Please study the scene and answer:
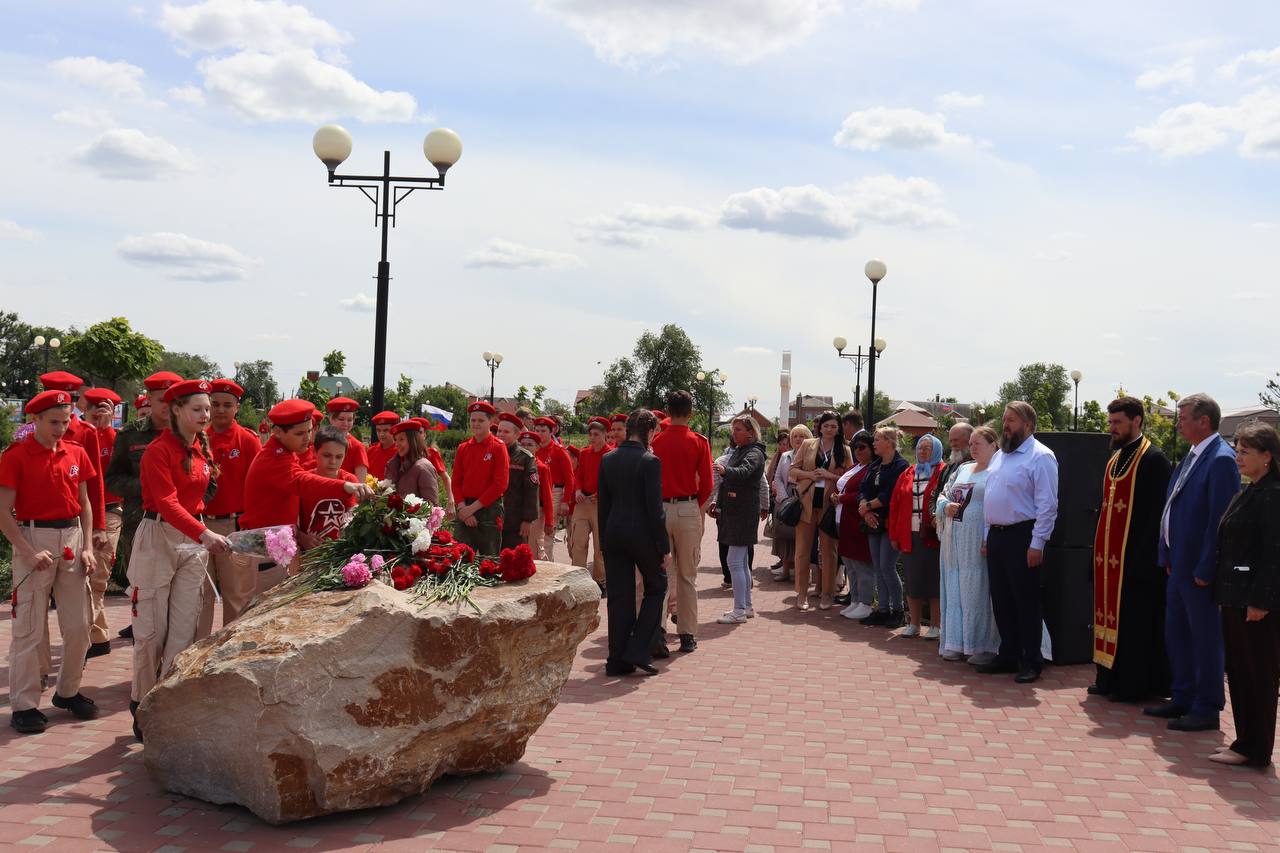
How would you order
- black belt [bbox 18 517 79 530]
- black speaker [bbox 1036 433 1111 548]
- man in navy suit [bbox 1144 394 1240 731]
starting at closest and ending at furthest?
black belt [bbox 18 517 79 530] < man in navy suit [bbox 1144 394 1240 731] < black speaker [bbox 1036 433 1111 548]

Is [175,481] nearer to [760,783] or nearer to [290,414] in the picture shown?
[290,414]

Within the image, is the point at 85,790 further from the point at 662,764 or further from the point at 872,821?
the point at 872,821

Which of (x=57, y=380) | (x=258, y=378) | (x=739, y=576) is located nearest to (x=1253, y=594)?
(x=739, y=576)

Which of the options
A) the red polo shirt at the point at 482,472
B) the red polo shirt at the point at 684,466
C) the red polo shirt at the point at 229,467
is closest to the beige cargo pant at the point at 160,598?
the red polo shirt at the point at 229,467

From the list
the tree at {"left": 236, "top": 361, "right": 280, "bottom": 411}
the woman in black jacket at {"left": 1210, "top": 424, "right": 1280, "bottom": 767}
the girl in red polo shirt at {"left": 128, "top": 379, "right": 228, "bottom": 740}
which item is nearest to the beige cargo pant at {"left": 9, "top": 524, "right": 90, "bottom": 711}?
the girl in red polo shirt at {"left": 128, "top": 379, "right": 228, "bottom": 740}

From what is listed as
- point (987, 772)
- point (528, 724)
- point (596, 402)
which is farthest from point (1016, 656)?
point (596, 402)

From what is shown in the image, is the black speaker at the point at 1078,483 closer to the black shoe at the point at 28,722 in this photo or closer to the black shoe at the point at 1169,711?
the black shoe at the point at 1169,711

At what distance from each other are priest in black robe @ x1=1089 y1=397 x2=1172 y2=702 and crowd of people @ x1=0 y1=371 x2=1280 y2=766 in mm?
15

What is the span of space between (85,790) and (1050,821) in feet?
14.6

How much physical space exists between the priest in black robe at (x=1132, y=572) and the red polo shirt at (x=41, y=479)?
660 cm

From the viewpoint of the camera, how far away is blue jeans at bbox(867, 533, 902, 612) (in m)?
9.71

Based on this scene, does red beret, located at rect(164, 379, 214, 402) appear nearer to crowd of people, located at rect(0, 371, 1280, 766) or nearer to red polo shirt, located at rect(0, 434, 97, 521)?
crowd of people, located at rect(0, 371, 1280, 766)

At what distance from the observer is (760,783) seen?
5207 mm

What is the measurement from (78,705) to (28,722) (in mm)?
342
